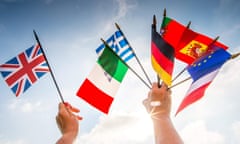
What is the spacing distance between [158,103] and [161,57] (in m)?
1.56

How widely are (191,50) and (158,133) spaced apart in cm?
435

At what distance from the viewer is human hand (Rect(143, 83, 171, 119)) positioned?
106 inches

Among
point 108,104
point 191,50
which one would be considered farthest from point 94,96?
point 191,50

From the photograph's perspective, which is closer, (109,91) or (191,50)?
(109,91)

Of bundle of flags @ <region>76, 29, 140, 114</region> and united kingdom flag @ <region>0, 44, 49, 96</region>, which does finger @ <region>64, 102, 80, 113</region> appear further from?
united kingdom flag @ <region>0, 44, 49, 96</region>

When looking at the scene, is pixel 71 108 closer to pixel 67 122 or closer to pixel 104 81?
pixel 67 122

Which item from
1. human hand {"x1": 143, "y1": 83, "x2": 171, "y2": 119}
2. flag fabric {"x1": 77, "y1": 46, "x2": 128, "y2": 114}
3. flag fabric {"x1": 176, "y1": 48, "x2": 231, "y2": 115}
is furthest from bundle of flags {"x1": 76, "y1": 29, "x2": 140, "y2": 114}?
human hand {"x1": 143, "y1": 83, "x2": 171, "y2": 119}

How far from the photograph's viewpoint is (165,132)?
224 cm

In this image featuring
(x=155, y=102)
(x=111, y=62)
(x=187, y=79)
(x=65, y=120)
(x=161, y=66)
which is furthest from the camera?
(x=111, y=62)

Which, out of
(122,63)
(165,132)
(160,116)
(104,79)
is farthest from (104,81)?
(165,132)

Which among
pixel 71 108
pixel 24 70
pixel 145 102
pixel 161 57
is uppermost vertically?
pixel 24 70

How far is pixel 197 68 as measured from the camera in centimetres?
427

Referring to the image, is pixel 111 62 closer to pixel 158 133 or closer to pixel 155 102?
pixel 155 102

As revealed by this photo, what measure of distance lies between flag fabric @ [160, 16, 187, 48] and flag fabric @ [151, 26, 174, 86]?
5.17 ft
